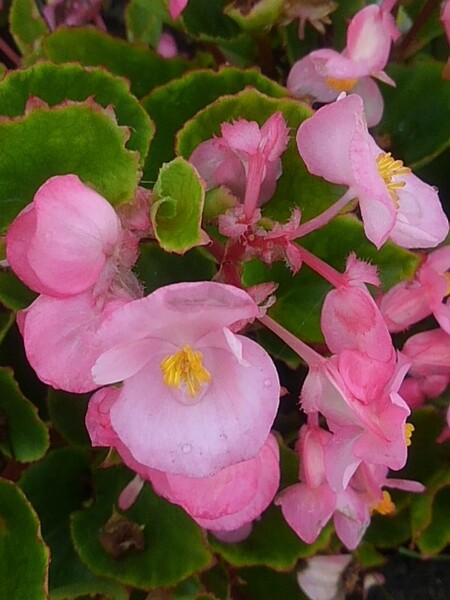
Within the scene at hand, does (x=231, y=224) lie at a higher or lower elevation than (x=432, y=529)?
higher

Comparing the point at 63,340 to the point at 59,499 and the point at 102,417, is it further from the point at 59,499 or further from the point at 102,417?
Result: the point at 59,499

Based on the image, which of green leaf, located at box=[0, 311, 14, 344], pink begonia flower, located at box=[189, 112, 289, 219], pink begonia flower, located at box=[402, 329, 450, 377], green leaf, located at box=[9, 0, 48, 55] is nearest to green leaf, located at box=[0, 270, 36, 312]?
green leaf, located at box=[0, 311, 14, 344]

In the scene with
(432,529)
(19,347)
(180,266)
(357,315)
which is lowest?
(432,529)

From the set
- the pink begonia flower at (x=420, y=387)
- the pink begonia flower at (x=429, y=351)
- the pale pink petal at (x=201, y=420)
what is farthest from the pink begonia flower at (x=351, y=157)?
the pink begonia flower at (x=420, y=387)

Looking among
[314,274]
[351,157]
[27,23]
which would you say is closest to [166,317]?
[351,157]

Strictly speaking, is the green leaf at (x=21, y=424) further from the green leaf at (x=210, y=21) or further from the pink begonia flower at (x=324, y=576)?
the green leaf at (x=210, y=21)

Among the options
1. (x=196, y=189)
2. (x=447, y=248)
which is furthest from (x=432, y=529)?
(x=196, y=189)

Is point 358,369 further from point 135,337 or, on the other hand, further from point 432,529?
point 432,529
